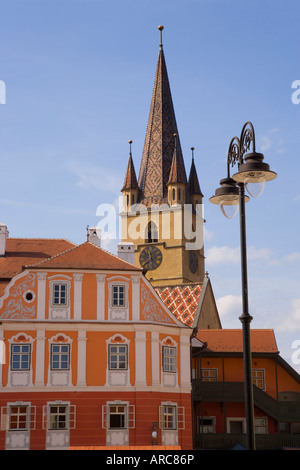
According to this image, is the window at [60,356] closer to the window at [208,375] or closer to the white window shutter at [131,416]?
the white window shutter at [131,416]

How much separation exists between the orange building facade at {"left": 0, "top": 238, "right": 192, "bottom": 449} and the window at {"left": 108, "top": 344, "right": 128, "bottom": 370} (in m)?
0.05

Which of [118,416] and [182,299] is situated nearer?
[118,416]

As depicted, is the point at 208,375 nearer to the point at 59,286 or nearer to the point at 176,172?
the point at 59,286

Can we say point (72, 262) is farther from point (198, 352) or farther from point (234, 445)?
point (234, 445)

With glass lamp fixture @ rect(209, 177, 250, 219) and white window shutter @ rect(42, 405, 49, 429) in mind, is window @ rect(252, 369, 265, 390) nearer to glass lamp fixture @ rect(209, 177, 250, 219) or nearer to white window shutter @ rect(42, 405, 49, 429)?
white window shutter @ rect(42, 405, 49, 429)

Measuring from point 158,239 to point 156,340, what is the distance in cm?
4679

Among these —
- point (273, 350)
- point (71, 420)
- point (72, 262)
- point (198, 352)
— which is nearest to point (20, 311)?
point (72, 262)

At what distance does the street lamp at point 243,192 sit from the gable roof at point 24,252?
23411mm

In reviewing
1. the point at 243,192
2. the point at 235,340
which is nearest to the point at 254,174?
the point at 243,192

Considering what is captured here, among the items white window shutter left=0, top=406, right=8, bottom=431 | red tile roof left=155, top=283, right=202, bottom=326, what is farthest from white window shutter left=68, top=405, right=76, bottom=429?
red tile roof left=155, top=283, right=202, bottom=326

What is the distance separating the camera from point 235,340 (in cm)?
4178

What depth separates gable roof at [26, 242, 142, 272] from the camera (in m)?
35.0

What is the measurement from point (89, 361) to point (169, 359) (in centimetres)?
403

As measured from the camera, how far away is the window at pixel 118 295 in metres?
35.2
